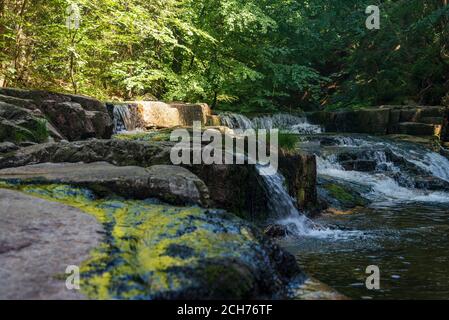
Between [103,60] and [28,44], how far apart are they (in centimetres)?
510

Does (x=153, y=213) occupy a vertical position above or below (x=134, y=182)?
below

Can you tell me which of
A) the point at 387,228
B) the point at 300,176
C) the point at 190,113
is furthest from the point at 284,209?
the point at 190,113

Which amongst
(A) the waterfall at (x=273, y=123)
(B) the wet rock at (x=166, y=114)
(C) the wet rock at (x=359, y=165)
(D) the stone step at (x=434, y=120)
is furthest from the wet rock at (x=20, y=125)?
(D) the stone step at (x=434, y=120)

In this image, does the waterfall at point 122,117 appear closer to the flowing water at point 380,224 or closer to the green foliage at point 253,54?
the green foliage at point 253,54

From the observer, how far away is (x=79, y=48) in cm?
1126

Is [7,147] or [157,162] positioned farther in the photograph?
[7,147]

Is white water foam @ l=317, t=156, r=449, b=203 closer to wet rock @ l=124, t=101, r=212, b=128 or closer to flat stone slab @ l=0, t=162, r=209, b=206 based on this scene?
wet rock @ l=124, t=101, r=212, b=128

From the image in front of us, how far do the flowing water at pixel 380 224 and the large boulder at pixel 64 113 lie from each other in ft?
11.9

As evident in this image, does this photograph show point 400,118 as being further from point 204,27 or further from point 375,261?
point 375,261

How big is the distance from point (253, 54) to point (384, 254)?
1550 centimetres

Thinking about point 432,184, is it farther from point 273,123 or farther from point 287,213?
point 273,123

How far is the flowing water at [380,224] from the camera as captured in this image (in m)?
3.95

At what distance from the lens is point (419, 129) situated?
15648 millimetres

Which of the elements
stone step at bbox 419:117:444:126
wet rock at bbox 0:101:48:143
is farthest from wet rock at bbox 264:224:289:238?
stone step at bbox 419:117:444:126
